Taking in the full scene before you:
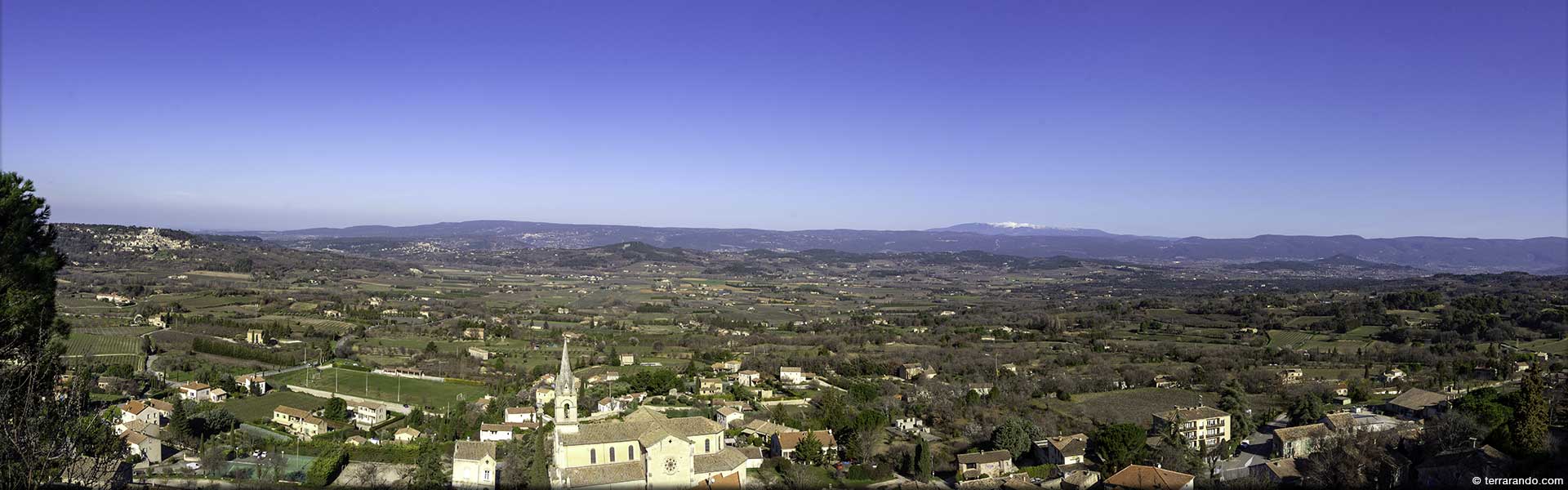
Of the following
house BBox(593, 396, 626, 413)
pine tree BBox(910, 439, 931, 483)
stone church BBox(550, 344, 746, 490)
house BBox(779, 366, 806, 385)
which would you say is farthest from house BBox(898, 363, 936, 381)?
stone church BBox(550, 344, 746, 490)

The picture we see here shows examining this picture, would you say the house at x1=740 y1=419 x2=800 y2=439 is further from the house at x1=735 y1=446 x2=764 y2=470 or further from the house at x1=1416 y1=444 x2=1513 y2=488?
the house at x1=1416 y1=444 x2=1513 y2=488

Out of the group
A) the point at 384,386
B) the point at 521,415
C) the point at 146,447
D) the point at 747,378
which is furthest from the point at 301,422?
the point at 747,378

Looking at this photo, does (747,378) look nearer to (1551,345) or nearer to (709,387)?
(709,387)

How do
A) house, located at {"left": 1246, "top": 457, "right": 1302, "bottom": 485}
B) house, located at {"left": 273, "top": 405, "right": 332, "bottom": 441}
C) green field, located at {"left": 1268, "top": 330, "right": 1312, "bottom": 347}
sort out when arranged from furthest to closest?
green field, located at {"left": 1268, "top": 330, "right": 1312, "bottom": 347}
house, located at {"left": 273, "top": 405, "right": 332, "bottom": 441}
house, located at {"left": 1246, "top": 457, "right": 1302, "bottom": 485}

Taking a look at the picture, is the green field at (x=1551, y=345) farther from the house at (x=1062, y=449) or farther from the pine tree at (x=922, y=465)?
the pine tree at (x=922, y=465)

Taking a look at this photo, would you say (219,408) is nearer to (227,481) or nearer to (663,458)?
(227,481)
